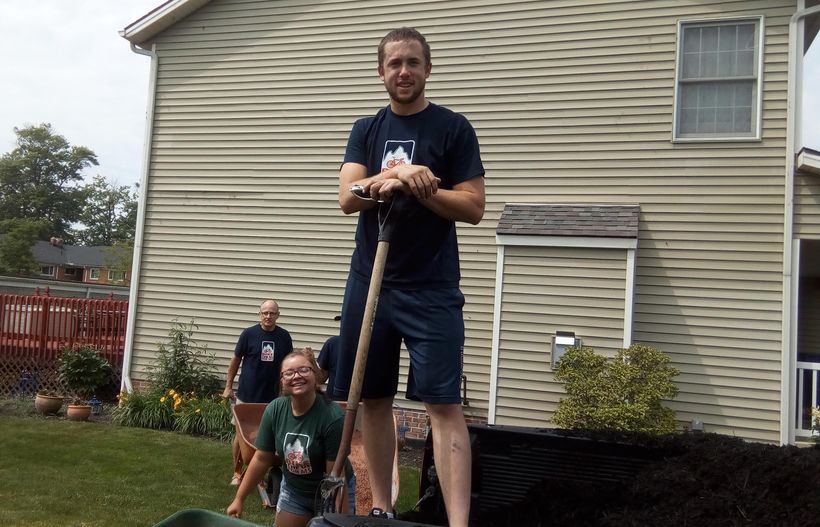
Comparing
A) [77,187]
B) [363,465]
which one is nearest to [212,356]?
[363,465]

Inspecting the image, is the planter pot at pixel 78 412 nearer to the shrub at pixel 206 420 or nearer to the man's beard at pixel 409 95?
the shrub at pixel 206 420

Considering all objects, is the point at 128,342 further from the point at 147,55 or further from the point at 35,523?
the point at 35,523

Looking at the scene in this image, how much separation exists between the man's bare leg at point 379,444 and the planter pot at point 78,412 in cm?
769

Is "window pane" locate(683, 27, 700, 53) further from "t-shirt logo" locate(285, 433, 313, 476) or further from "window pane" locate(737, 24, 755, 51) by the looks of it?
"t-shirt logo" locate(285, 433, 313, 476)

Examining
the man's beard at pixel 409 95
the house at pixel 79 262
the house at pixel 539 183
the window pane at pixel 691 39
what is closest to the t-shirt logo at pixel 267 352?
the house at pixel 539 183

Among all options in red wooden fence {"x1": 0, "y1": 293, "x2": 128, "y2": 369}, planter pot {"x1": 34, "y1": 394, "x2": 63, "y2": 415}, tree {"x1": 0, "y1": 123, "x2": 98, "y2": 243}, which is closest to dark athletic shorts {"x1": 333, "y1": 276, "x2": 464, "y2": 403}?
planter pot {"x1": 34, "y1": 394, "x2": 63, "y2": 415}

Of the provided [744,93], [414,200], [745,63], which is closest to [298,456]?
[414,200]

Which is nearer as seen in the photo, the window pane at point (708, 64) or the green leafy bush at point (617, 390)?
the green leafy bush at point (617, 390)

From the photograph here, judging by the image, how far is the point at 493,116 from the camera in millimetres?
8516

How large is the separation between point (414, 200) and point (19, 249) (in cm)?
5220

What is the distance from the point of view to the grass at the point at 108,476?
203 inches

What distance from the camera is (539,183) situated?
8227mm

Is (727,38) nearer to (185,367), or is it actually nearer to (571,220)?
(571,220)

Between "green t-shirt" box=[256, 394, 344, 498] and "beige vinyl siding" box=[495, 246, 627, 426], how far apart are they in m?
4.28
